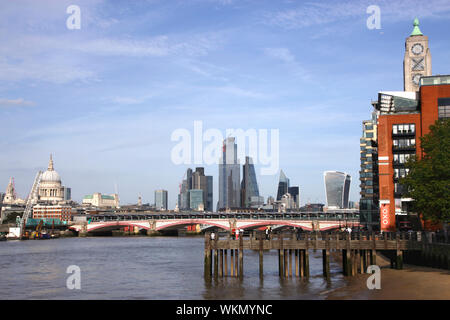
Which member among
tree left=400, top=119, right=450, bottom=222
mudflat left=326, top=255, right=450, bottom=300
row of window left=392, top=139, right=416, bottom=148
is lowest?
mudflat left=326, top=255, right=450, bottom=300

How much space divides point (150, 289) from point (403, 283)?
23354 millimetres

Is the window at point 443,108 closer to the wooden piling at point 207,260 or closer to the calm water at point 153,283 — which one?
the calm water at point 153,283

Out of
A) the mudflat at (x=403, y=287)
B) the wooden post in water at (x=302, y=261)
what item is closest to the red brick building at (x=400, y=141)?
the wooden post in water at (x=302, y=261)

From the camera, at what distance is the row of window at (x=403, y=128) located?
8706 cm

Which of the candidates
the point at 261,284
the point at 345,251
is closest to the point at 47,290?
the point at 261,284

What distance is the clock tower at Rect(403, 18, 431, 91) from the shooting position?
193 metres

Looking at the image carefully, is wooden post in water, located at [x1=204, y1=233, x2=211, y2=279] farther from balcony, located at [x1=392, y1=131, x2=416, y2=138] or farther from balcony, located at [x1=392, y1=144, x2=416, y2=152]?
balcony, located at [x1=392, y1=131, x2=416, y2=138]

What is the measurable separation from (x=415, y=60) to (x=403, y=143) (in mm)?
119113

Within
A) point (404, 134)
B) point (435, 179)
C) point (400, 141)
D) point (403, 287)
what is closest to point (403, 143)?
point (400, 141)

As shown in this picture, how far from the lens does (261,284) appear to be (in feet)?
172

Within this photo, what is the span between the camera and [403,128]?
87812 millimetres

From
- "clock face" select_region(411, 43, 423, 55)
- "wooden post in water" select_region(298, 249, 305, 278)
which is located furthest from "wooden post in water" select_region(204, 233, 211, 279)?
"clock face" select_region(411, 43, 423, 55)
